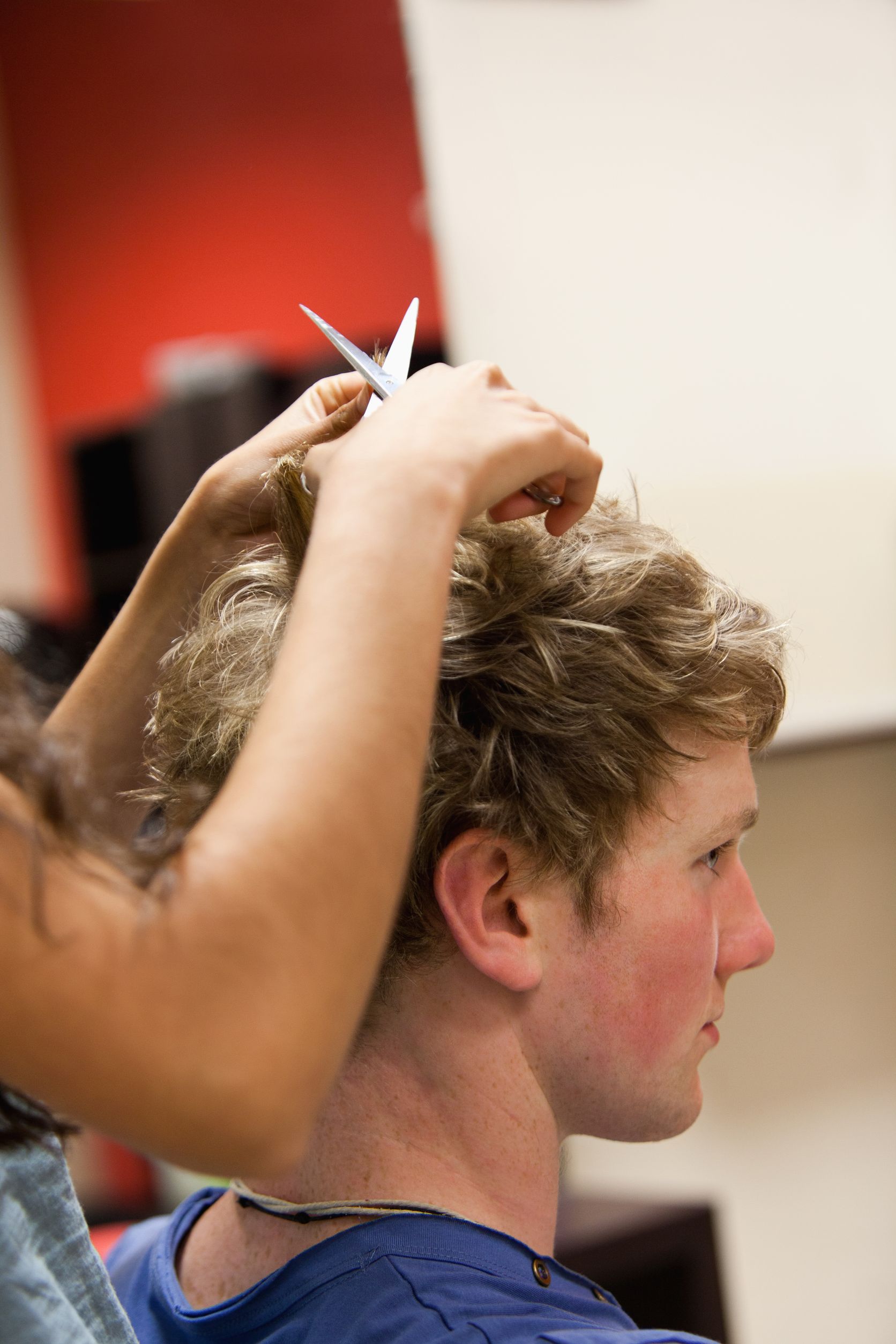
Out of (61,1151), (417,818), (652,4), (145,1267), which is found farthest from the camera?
(652,4)

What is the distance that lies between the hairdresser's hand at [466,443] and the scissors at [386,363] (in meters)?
0.07

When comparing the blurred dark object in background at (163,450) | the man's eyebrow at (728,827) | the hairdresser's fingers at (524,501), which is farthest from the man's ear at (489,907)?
the blurred dark object in background at (163,450)

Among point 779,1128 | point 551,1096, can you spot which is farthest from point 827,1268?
point 551,1096

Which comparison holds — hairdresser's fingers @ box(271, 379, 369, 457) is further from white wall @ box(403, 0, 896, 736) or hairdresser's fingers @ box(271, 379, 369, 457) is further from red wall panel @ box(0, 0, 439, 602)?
red wall panel @ box(0, 0, 439, 602)

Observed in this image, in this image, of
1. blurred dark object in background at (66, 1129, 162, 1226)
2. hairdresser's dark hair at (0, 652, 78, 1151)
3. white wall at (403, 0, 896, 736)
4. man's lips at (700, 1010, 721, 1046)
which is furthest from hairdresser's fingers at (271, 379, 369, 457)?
blurred dark object in background at (66, 1129, 162, 1226)

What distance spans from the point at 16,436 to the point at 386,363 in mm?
4474

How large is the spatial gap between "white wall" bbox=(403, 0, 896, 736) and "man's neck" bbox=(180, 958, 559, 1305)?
3.92 feet

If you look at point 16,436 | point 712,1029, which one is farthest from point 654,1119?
point 16,436

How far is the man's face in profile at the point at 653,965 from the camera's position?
0.92m

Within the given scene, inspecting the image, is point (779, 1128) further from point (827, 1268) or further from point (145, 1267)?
point (145, 1267)

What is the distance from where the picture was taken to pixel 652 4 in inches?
79.7

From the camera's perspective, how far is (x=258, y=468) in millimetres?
1007

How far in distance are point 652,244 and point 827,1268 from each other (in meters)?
1.80

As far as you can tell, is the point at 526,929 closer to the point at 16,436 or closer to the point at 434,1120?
the point at 434,1120
